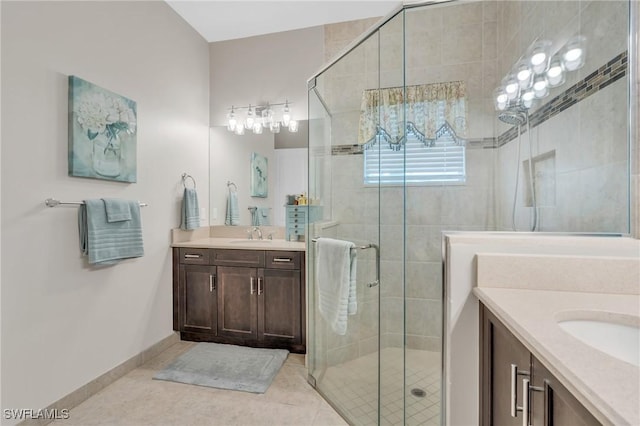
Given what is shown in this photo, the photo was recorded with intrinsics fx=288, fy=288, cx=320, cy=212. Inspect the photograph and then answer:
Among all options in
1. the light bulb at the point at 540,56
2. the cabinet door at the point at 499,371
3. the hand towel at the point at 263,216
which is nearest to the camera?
the cabinet door at the point at 499,371

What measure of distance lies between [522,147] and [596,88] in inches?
19.7

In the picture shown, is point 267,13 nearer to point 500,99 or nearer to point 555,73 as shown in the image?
point 500,99

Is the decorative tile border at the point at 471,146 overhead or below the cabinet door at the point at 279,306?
overhead

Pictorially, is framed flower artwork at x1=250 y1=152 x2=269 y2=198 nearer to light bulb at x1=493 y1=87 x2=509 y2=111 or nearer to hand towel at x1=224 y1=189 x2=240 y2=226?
hand towel at x1=224 y1=189 x2=240 y2=226

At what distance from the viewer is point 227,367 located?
208 cm

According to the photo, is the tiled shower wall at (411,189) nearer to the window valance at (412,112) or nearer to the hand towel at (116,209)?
the window valance at (412,112)

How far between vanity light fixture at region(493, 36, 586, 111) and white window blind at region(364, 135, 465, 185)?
38 centimetres

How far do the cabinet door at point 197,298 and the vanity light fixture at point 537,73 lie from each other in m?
2.46

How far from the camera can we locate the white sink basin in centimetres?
75

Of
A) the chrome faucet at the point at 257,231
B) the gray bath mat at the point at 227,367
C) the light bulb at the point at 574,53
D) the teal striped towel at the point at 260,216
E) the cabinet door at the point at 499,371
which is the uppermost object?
the light bulb at the point at 574,53

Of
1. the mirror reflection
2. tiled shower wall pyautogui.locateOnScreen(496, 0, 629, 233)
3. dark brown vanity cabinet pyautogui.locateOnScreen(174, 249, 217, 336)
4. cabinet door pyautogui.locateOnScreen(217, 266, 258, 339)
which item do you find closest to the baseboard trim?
dark brown vanity cabinet pyautogui.locateOnScreen(174, 249, 217, 336)

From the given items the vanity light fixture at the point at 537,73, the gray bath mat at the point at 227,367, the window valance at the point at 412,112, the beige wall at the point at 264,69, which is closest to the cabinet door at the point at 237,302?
the gray bath mat at the point at 227,367

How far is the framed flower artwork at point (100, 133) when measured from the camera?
A: 5.49 ft

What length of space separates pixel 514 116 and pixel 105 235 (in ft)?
8.43
